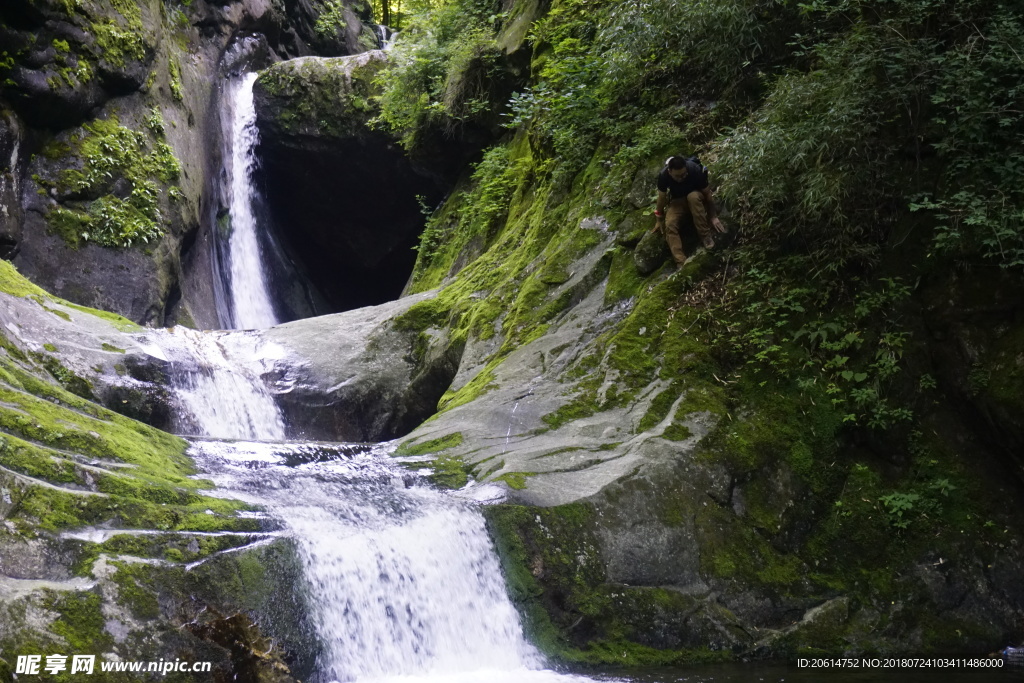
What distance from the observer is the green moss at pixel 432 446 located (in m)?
7.07

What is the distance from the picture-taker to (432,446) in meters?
7.13

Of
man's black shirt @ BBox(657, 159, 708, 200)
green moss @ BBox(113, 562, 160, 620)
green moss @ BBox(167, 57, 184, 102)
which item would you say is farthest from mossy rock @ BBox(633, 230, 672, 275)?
green moss @ BBox(167, 57, 184, 102)

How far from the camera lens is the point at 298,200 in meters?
19.4

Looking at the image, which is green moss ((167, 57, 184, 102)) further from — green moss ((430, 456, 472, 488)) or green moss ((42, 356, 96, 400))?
green moss ((430, 456, 472, 488))

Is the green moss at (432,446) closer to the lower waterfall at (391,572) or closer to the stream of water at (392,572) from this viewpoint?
the stream of water at (392,572)

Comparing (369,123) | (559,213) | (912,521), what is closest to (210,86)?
(369,123)

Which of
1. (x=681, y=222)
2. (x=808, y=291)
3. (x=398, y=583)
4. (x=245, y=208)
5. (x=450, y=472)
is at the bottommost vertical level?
(x=398, y=583)

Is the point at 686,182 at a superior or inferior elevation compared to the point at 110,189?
inferior

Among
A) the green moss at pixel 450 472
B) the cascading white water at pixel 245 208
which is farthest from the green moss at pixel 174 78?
the green moss at pixel 450 472

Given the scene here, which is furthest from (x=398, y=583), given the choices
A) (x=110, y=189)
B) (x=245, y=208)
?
(x=245, y=208)

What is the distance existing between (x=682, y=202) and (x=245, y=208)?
43.2 ft

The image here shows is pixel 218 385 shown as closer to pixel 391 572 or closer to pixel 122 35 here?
pixel 391 572

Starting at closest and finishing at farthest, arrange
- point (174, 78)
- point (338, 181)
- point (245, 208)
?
point (174, 78) → point (245, 208) → point (338, 181)

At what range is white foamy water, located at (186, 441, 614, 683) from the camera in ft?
16.5
